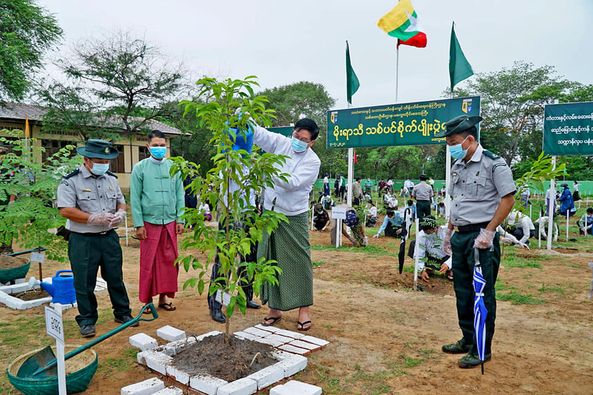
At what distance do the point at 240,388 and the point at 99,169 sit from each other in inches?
95.8

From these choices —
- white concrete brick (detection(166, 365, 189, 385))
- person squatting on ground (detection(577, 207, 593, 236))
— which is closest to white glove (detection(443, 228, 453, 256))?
white concrete brick (detection(166, 365, 189, 385))

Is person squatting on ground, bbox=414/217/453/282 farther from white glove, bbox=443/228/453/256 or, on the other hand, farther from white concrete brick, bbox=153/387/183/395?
white concrete brick, bbox=153/387/183/395

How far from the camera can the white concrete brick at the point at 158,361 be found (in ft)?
10.6

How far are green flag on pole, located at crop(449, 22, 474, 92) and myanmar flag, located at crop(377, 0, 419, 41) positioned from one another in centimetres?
130

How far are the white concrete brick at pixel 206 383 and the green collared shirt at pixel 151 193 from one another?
1909 mm

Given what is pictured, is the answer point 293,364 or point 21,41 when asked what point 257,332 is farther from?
point 21,41

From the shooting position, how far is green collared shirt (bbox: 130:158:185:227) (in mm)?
4426

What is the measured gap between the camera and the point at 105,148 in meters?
4.04

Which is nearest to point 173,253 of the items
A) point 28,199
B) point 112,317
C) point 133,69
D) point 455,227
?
point 112,317

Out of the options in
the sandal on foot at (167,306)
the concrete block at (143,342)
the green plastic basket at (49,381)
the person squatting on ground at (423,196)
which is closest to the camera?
the green plastic basket at (49,381)

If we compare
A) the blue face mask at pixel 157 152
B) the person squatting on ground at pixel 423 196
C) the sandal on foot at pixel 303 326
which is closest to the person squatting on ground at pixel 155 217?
the blue face mask at pixel 157 152

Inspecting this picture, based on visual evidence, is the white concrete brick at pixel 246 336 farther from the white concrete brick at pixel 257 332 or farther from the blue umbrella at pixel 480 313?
the blue umbrella at pixel 480 313

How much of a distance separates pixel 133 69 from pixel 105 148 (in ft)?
52.8

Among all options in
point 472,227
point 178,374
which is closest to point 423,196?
point 472,227
